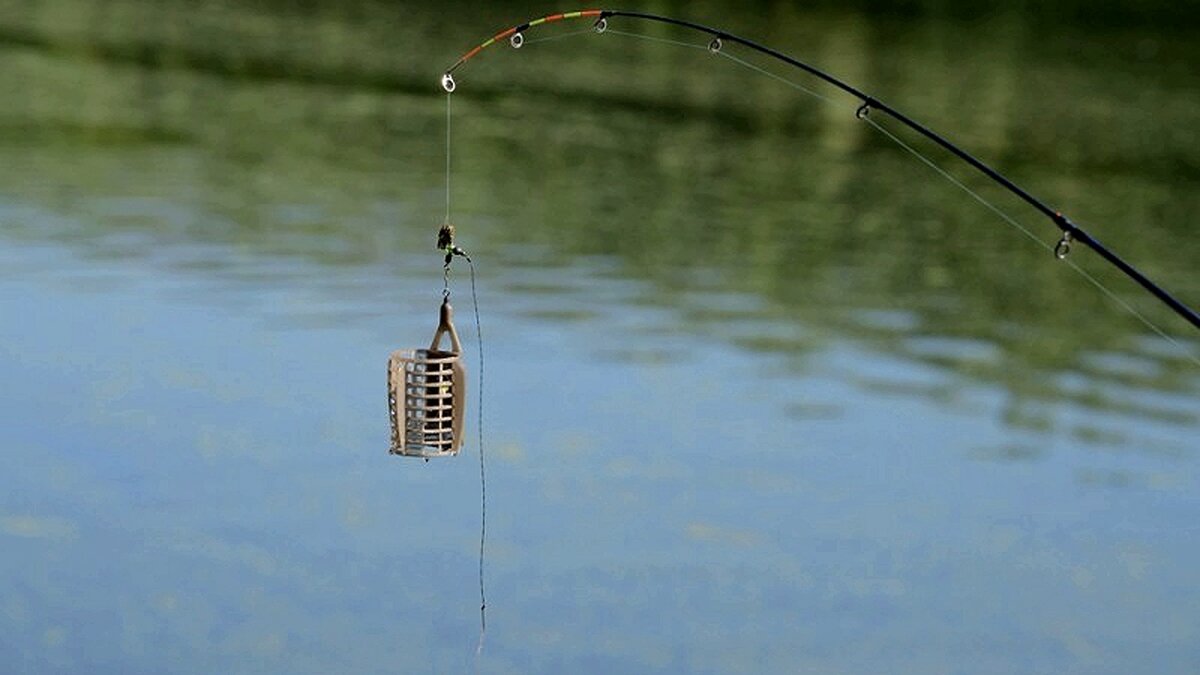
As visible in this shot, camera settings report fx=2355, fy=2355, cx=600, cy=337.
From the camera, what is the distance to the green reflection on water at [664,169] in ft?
44.2

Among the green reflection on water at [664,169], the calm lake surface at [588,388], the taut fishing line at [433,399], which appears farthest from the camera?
the green reflection on water at [664,169]

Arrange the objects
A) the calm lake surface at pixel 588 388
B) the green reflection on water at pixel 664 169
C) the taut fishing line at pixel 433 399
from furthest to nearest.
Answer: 1. the green reflection on water at pixel 664 169
2. the calm lake surface at pixel 588 388
3. the taut fishing line at pixel 433 399

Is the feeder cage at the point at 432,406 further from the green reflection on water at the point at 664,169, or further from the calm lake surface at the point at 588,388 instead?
the green reflection on water at the point at 664,169

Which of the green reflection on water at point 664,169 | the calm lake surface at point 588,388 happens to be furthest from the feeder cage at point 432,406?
the green reflection on water at point 664,169

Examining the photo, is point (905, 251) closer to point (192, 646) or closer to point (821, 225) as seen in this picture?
point (821, 225)

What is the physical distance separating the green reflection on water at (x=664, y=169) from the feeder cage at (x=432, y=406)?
15.9ft

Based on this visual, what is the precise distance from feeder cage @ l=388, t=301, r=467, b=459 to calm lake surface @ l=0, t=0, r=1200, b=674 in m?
0.92

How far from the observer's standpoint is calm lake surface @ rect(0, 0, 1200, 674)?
7914mm

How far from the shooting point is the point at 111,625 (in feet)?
24.8

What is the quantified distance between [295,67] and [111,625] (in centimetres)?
1655

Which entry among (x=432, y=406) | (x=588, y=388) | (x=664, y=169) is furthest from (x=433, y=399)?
(x=664, y=169)

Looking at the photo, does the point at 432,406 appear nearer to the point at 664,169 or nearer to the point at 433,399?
the point at 433,399

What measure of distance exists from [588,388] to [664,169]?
292 inches

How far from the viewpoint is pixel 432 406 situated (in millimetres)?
6785
